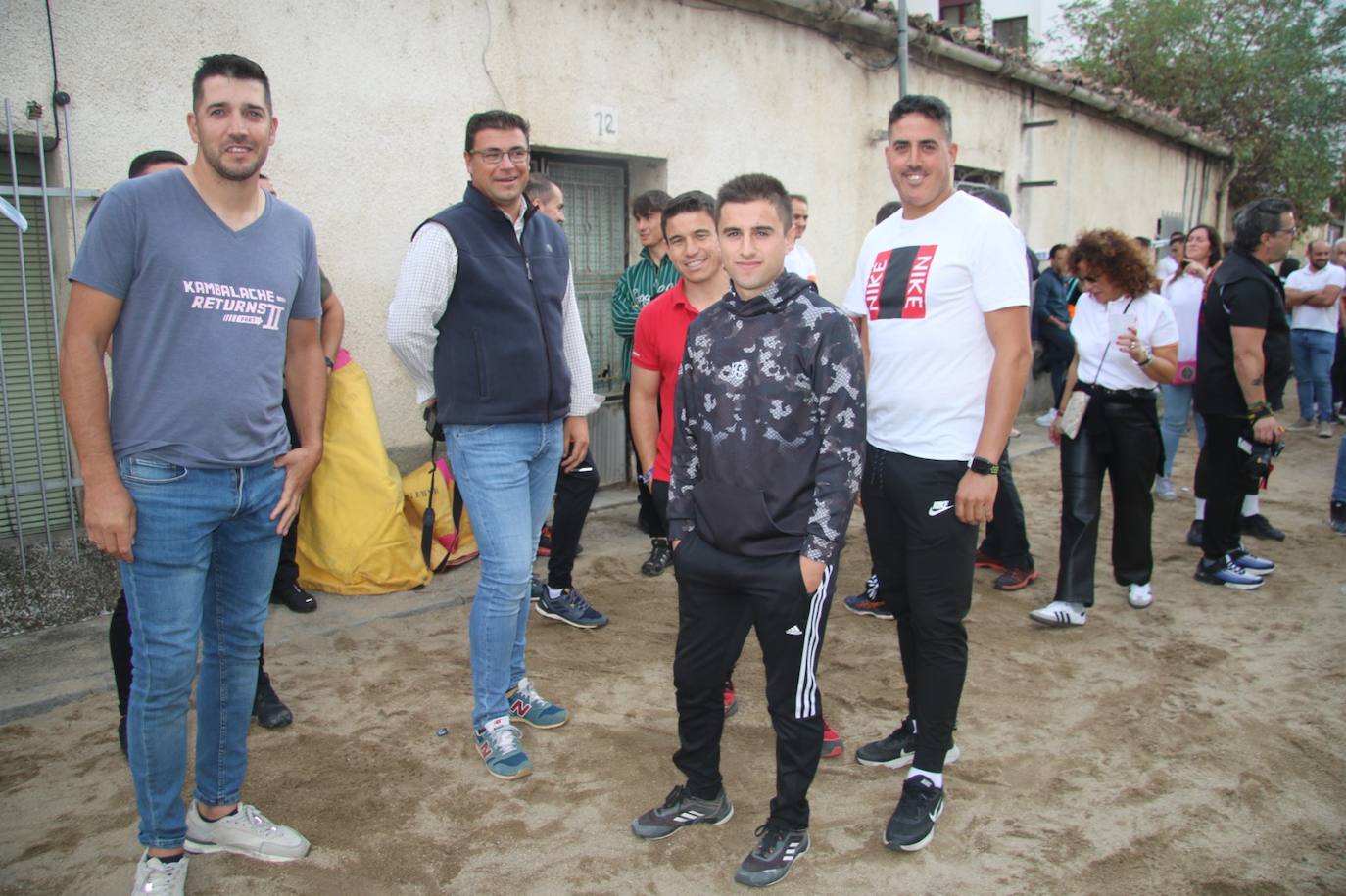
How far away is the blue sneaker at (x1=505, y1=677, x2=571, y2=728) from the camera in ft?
11.7

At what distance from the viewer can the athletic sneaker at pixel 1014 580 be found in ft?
17.1

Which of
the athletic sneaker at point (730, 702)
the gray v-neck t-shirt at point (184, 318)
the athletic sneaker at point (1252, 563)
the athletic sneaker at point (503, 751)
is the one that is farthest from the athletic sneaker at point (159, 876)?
the athletic sneaker at point (1252, 563)

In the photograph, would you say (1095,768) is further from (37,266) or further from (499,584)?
(37,266)

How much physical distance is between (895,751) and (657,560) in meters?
2.32

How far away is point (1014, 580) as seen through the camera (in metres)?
5.24

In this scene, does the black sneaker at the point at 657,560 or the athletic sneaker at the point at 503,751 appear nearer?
the athletic sneaker at the point at 503,751

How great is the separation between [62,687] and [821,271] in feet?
21.5

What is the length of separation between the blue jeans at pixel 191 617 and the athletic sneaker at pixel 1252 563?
513 centimetres

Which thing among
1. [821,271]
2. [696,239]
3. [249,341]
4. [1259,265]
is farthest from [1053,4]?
[249,341]

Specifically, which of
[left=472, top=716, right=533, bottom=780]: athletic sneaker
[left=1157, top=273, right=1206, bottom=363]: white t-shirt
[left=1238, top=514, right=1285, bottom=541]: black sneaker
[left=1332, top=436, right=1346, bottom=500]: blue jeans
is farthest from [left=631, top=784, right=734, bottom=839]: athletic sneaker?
[left=1157, top=273, right=1206, bottom=363]: white t-shirt

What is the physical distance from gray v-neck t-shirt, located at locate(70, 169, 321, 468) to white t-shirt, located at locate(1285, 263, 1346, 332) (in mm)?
10216

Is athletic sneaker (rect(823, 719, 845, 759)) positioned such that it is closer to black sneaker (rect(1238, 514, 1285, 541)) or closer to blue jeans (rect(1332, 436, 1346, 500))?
black sneaker (rect(1238, 514, 1285, 541))

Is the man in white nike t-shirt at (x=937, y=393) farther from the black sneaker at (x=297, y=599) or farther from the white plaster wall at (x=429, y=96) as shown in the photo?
the white plaster wall at (x=429, y=96)

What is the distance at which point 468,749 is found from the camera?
11.2 feet
